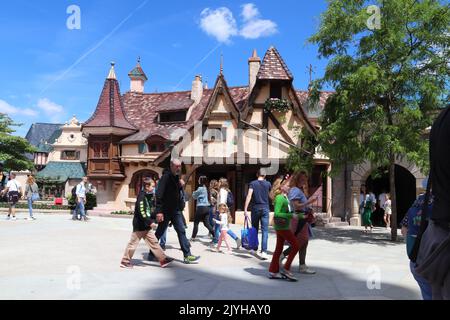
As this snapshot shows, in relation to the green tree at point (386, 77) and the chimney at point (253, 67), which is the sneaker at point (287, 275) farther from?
the chimney at point (253, 67)

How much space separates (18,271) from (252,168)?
14.7 metres

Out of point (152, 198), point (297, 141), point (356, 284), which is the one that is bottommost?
point (356, 284)

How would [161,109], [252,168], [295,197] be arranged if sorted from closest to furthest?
[295,197] → [252,168] → [161,109]

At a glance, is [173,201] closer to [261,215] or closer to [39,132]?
[261,215]

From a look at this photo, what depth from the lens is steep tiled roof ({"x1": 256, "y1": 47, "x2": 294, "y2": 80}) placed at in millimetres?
20661

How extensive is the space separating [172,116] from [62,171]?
16.1 m

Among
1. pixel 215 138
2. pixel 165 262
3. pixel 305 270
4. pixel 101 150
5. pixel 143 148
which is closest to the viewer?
pixel 305 270

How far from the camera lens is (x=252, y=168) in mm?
20281

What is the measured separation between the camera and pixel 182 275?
20.9ft

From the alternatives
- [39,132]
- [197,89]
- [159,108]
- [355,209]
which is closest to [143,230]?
[355,209]
